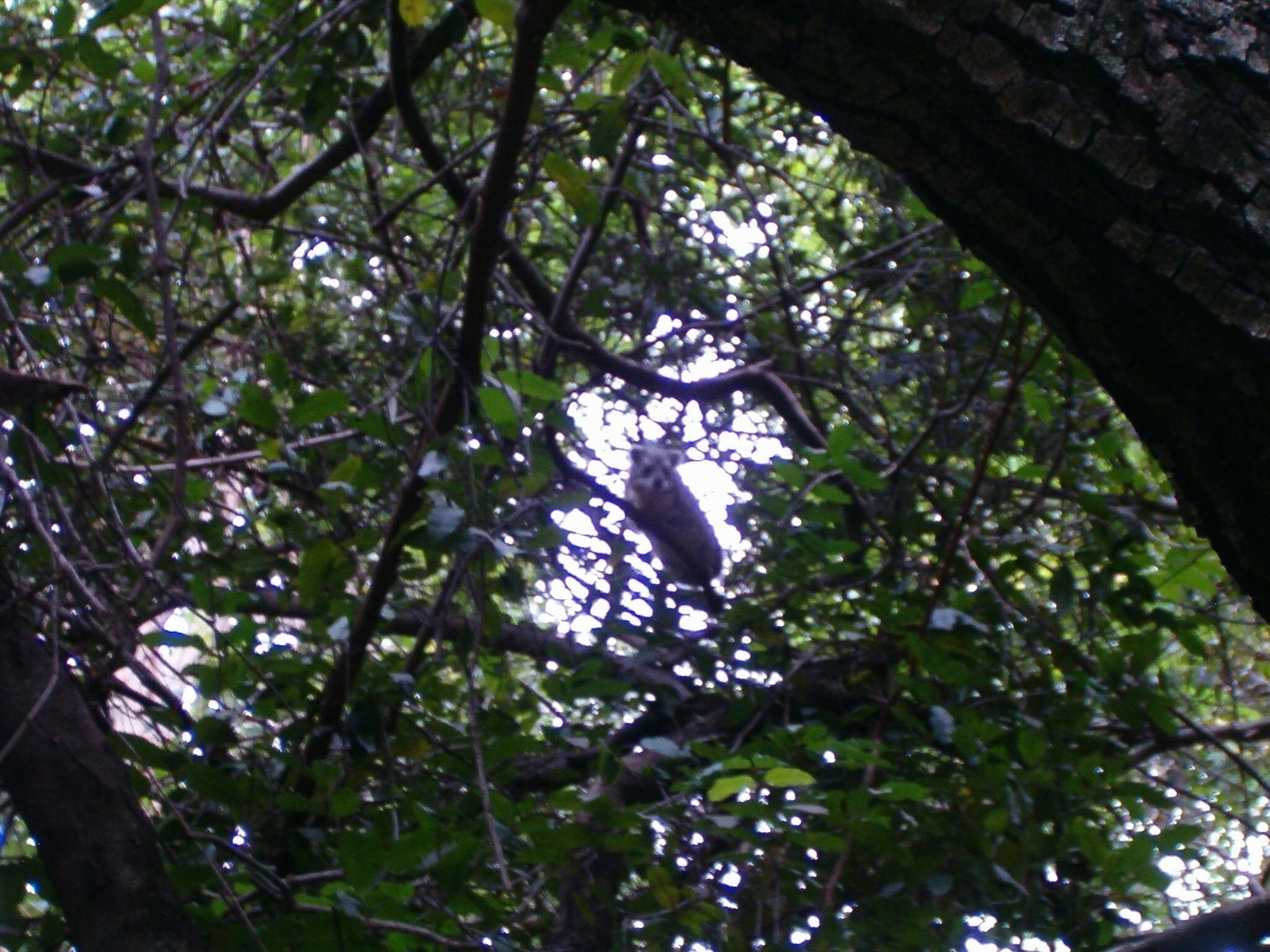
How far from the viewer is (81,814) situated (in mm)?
1869

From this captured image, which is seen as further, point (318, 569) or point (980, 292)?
point (980, 292)

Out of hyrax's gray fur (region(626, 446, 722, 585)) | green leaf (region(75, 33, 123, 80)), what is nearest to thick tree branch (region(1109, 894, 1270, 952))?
green leaf (region(75, 33, 123, 80))

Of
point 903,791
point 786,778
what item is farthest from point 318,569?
point 903,791

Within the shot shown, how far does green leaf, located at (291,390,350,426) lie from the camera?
2076 millimetres

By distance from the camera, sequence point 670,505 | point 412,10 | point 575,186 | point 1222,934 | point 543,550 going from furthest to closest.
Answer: point 670,505 → point 543,550 → point 412,10 → point 575,186 → point 1222,934

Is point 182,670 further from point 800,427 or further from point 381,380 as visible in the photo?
point 800,427

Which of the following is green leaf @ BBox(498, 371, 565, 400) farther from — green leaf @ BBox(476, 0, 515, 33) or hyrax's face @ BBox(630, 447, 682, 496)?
hyrax's face @ BBox(630, 447, 682, 496)

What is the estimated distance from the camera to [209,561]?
2.42 m

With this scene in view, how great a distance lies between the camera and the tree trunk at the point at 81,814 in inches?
70.4

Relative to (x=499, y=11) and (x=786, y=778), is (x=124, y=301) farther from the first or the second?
(x=786, y=778)

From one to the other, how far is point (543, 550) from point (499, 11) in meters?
1.10

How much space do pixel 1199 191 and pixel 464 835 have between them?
4.71 ft

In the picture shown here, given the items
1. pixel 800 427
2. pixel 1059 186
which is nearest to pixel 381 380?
pixel 800 427

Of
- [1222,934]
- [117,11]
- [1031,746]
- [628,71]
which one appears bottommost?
[1222,934]
